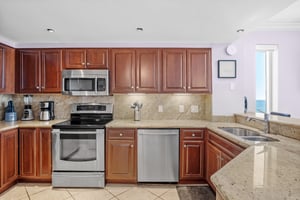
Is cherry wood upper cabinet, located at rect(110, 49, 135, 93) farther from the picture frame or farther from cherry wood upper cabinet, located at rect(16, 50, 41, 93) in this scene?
the picture frame

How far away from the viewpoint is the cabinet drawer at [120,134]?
3.23m

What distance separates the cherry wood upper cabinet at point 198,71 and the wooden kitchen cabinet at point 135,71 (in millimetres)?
520

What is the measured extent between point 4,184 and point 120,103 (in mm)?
2011

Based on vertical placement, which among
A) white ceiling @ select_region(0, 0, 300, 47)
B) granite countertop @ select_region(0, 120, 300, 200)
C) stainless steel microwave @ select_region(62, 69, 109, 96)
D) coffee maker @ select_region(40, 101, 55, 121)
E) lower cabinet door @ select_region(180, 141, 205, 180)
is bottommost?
lower cabinet door @ select_region(180, 141, 205, 180)

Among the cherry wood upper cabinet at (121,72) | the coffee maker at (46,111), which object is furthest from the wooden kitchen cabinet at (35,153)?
the cherry wood upper cabinet at (121,72)

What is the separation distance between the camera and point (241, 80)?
362cm

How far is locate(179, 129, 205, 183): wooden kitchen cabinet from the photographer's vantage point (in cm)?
324

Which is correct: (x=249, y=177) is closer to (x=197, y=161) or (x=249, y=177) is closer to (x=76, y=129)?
(x=197, y=161)

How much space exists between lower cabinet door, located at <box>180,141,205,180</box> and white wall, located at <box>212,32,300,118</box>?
715 mm

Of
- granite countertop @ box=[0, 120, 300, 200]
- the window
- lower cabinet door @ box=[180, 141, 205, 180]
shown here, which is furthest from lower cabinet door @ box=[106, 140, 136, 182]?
the window

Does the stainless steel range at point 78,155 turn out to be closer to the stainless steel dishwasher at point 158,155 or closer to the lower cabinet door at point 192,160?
the stainless steel dishwasher at point 158,155

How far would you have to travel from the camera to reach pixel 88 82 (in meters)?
3.52

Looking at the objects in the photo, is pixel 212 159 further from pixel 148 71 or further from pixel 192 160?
pixel 148 71

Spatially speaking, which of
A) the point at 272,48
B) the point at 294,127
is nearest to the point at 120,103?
the point at 294,127
